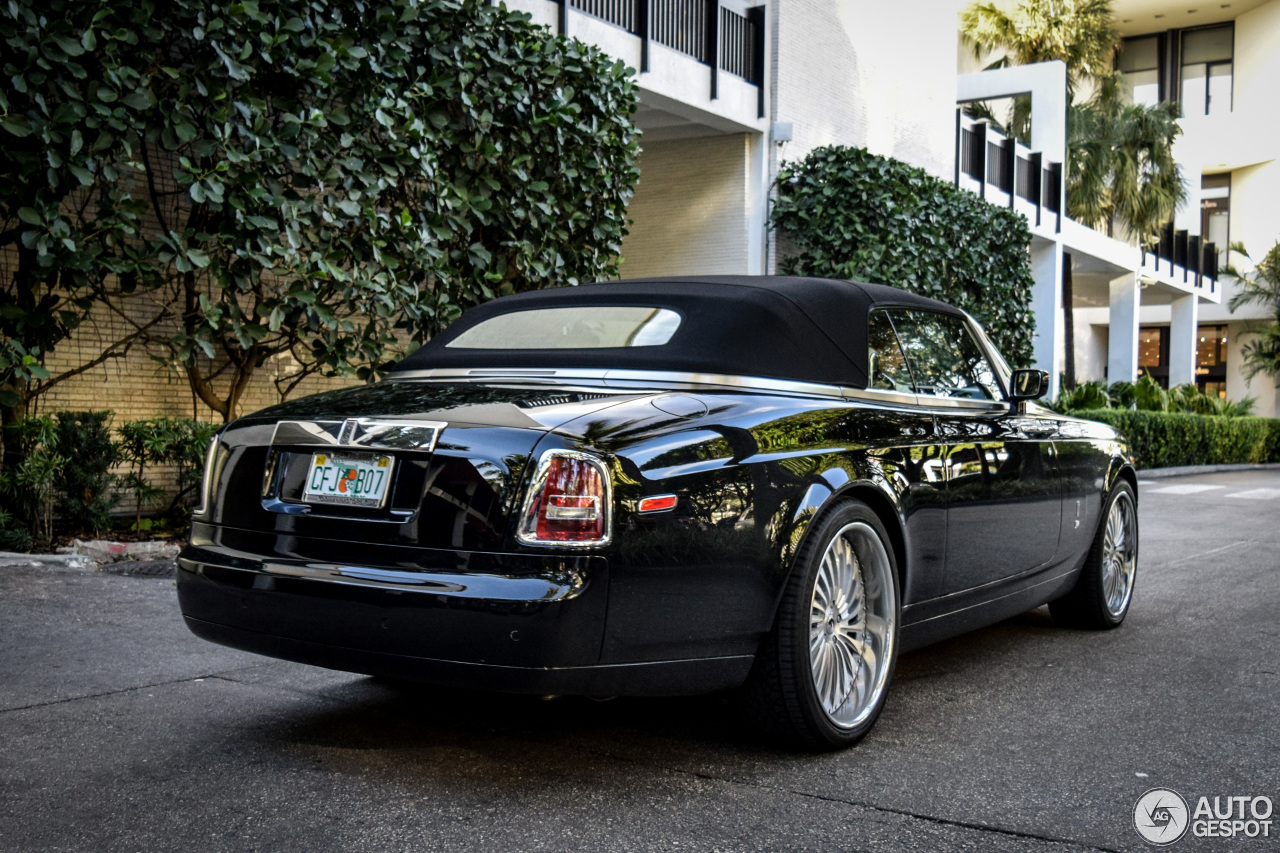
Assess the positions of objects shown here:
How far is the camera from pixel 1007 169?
2217 centimetres

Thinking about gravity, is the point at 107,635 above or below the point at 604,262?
below

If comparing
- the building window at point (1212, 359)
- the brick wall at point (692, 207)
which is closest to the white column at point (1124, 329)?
the building window at point (1212, 359)

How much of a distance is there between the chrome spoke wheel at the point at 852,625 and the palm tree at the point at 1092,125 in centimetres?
2575

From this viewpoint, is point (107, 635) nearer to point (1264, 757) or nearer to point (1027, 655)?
point (1027, 655)

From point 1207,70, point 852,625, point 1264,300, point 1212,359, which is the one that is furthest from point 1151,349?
point 852,625

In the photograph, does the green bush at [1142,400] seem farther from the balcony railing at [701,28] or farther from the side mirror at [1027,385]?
the side mirror at [1027,385]

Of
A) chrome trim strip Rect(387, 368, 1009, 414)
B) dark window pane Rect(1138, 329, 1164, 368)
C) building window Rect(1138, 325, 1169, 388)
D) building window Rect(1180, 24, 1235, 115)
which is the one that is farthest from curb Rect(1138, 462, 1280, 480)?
Answer: building window Rect(1180, 24, 1235, 115)

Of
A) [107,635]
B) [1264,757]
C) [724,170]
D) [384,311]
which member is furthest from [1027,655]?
[724,170]

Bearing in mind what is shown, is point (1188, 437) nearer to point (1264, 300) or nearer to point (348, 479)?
point (1264, 300)

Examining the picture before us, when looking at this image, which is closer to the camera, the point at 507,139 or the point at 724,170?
the point at 507,139

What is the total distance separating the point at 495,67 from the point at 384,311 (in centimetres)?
235

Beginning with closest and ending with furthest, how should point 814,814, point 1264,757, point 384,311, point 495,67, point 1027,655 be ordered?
point 814,814
point 1264,757
point 1027,655
point 384,311
point 495,67

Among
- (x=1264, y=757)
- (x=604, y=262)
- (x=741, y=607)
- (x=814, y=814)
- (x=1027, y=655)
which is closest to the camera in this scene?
(x=814, y=814)

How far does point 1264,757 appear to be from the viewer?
3.71 m
